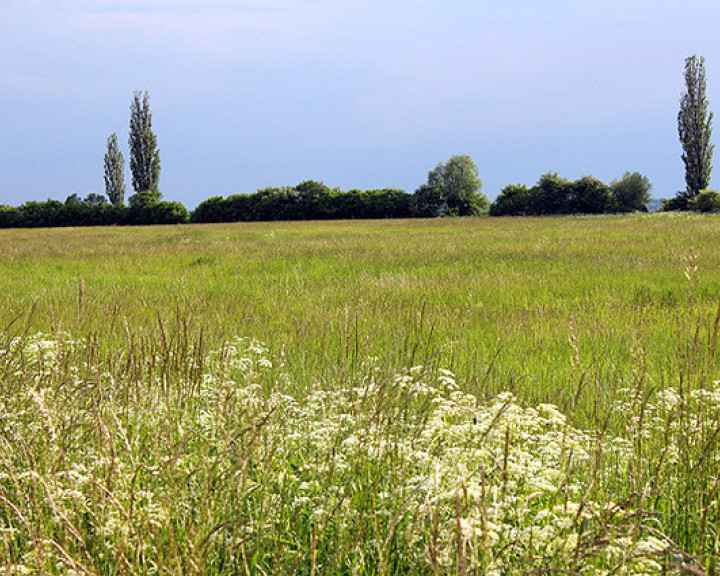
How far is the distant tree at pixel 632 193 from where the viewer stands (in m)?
63.7

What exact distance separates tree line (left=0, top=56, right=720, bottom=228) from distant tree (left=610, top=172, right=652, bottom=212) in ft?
0.33

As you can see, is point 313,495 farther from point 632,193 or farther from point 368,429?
point 632,193

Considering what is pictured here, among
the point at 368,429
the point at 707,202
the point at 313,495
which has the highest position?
the point at 707,202

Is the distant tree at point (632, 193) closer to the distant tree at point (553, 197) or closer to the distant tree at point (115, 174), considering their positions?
the distant tree at point (553, 197)

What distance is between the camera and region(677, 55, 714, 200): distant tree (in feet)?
201

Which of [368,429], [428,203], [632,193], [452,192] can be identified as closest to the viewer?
[368,429]

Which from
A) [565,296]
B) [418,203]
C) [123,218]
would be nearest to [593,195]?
[418,203]

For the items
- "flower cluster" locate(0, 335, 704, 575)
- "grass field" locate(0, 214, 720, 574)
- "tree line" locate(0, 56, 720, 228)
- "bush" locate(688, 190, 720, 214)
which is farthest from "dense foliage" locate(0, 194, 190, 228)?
"flower cluster" locate(0, 335, 704, 575)

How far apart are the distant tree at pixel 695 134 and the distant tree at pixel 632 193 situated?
407 cm

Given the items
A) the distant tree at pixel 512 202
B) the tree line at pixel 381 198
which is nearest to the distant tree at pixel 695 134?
the tree line at pixel 381 198

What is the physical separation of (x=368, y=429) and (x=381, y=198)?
70.6 meters

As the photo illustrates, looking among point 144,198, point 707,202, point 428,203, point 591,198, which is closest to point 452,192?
point 428,203

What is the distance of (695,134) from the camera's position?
61.4 m

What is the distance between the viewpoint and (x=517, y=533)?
1.85 metres
